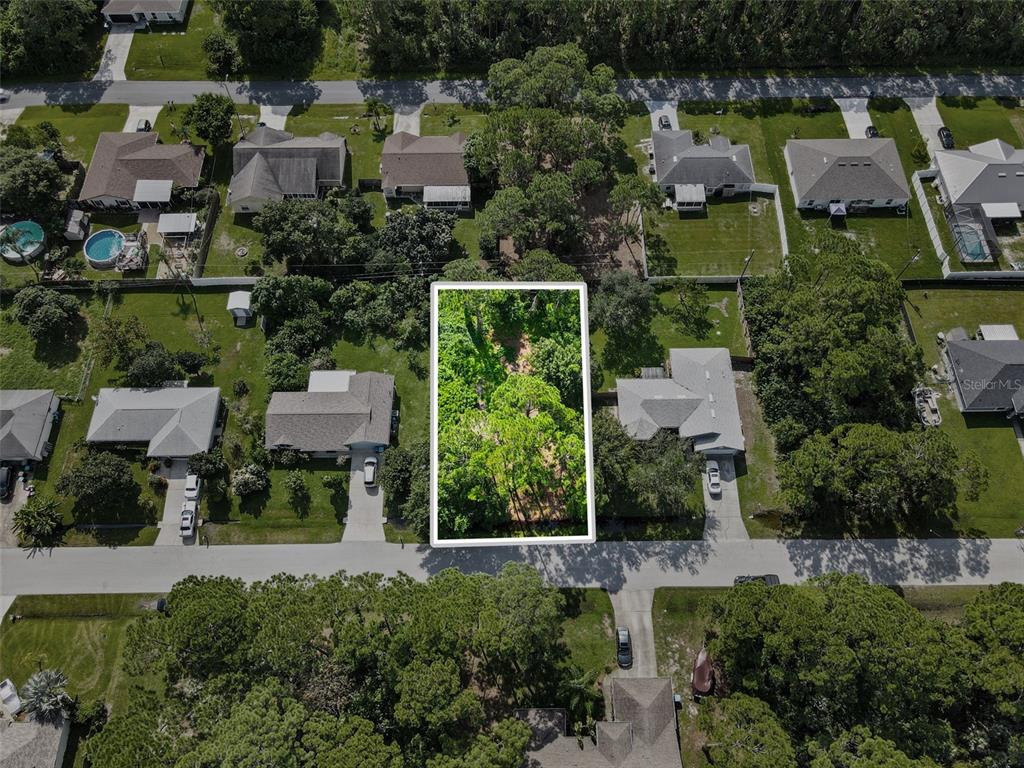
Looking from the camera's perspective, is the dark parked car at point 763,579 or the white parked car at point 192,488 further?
the white parked car at point 192,488

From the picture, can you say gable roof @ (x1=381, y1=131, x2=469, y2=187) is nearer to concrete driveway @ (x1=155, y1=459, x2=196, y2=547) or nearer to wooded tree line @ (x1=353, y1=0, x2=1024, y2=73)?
wooded tree line @ (x1=353, y1=0, x2=1024, y2=73)

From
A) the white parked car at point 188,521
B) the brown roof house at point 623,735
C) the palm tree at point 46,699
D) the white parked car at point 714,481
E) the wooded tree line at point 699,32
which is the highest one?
the wooded tree line at point 699,32

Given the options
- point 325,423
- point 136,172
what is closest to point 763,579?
point 325,423

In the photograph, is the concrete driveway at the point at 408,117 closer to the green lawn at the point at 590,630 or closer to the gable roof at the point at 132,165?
the gable roof at the point at 132,165

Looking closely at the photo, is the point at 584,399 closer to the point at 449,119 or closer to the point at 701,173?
the point at 701,173

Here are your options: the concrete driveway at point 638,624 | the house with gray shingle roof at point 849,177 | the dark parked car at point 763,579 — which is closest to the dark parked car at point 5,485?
the concrete driveway at point 638,624

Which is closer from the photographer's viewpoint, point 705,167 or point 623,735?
point 623,735

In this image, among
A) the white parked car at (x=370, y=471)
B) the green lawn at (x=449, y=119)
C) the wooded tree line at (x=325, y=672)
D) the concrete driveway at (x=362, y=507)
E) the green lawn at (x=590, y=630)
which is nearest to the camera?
the wooded tree line at (x=325, y=672)
